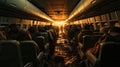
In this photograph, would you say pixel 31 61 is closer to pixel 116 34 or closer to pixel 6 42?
pixel 6 42

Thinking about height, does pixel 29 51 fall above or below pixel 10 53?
below

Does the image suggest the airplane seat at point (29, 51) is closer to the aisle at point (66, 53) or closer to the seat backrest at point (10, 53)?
the seat backrest at point (10, 53)

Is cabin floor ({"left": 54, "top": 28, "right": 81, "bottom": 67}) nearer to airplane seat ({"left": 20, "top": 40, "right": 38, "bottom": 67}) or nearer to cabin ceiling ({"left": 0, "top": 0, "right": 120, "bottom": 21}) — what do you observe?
cabin ceiling ({"left": 0, "top": 0, "right": 120, "bottom": 21})

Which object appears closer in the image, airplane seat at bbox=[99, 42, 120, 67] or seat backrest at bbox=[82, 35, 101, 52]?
airplane seat at bbox=[99, 42, 120, 67]

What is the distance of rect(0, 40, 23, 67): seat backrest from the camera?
2.36 meters

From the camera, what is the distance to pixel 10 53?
2402 mm

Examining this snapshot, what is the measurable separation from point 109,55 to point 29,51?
1.77 m

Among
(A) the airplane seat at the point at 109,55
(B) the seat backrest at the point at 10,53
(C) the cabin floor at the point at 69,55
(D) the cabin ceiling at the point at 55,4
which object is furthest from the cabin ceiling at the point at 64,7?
(C) the cabin floor at the point at 69,55

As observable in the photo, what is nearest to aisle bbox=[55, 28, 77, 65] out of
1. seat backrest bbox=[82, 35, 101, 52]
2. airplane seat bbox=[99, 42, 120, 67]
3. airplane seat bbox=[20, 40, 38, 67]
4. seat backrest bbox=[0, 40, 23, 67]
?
seat backrest bbox=[82, 35, 101, 52]

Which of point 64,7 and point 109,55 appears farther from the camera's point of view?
point 64,7

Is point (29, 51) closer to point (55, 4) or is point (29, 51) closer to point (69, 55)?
point (69, 55)

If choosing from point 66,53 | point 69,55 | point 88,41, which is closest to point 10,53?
point 88,41

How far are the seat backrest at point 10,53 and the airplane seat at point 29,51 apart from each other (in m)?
1.00

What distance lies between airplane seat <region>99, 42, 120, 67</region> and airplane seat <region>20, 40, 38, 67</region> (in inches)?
61.6
